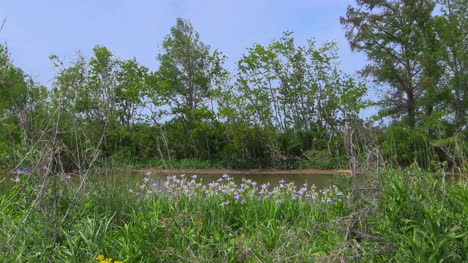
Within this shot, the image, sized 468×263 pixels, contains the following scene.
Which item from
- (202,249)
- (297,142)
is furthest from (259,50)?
(202,249)

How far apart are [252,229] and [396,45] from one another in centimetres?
1822

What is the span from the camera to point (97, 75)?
2447cm

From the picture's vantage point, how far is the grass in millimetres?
3020

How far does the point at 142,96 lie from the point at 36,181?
67.8 ft

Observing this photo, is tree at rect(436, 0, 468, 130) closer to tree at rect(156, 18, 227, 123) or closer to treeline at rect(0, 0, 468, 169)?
treeline at rect(0, 0, 468, 169)

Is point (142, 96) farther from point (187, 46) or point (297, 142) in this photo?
point (297, 142)

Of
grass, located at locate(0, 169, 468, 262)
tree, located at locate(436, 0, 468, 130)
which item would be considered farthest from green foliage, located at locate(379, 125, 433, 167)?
tree, located at locate(436, 0, 468, 130)

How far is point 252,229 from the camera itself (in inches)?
176

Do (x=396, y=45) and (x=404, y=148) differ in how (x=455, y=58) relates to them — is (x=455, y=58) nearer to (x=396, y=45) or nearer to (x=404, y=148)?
(x=396, y=45)

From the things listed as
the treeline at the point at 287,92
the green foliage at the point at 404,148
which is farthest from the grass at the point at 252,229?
the treeline at the point at 287,92

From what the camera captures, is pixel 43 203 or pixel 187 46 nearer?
pixel 43 203

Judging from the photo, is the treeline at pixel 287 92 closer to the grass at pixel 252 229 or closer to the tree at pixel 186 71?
the tree at pixel 186 71

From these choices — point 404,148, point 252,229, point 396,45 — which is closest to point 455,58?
point 396,45

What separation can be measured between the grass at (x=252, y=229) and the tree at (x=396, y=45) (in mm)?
17058
